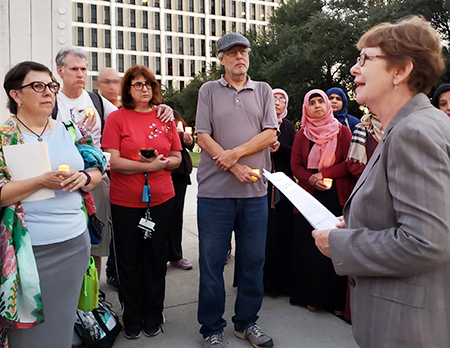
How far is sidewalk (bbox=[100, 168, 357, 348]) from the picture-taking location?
3117mm

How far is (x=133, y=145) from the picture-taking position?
3158 millimetres

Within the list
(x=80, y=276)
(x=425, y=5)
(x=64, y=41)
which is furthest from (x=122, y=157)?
(x=425, y=5)

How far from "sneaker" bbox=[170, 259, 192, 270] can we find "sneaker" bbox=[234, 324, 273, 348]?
1.71 m

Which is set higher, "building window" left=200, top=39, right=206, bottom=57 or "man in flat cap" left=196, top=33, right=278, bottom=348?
"building window" left=200, top=39, right=206, bottom=57

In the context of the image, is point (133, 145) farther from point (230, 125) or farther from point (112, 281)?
point (112, 281)

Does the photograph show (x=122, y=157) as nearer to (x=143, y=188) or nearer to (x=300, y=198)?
(x=143, y=188)

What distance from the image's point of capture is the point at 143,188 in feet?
10.3

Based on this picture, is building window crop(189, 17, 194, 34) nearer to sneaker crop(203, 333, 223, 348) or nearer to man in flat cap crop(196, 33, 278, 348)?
man in flat cap crop(196, 33, 278, 348)

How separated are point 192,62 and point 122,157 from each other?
6936 cm

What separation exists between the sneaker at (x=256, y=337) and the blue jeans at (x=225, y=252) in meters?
0.05

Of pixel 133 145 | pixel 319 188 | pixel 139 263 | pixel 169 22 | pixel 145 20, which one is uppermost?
pixel 169 22

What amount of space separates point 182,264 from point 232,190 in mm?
2163

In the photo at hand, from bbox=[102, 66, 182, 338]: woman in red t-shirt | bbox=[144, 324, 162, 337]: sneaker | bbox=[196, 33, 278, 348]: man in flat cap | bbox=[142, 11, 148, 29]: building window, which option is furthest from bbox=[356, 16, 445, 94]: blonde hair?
bbox=[142, 11, 148, 29]: building window

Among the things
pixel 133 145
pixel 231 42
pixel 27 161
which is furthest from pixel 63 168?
pixel 231 42
